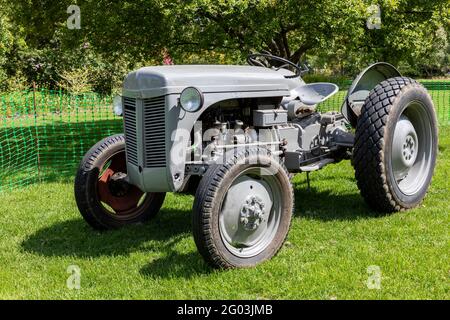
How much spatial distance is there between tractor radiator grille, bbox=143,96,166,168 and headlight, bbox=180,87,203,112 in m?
0.23

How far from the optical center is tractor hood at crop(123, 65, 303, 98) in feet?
13.7

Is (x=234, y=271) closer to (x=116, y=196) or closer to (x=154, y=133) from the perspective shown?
(x=154, y=133)

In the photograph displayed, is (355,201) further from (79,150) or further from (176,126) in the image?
(79,150)

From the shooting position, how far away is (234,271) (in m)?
3.96

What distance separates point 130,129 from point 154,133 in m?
0.42

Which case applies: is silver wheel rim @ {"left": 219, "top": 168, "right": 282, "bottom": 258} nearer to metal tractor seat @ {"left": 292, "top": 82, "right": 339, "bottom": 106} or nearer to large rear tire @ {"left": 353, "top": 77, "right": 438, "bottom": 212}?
large rear tire @ {"left": 353, "top": 77, "right": 438, "bottom": 212}

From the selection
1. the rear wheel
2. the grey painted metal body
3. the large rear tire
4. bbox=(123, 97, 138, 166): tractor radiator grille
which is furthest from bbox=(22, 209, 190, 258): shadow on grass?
the large rear tire

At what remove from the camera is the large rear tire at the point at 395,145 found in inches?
195

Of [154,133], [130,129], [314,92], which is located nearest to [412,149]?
[314,92]

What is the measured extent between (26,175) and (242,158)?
5.34 m

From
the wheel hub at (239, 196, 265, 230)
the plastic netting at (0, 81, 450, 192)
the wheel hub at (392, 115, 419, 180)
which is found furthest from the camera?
the plastic netting at (0, 81, 450, 192)

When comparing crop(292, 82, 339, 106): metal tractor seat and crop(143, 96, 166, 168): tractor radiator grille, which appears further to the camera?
crop(292, 82, 339, 106): metal tractor seat

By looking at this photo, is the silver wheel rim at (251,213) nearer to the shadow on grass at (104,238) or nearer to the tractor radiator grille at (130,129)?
the shadow on grass at (104,238)

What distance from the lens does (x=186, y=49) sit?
954 centimetres
